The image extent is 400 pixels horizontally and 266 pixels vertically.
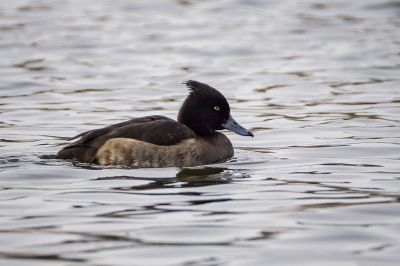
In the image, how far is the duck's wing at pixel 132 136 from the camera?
9.14 meters

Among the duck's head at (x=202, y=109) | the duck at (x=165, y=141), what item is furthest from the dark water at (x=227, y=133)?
the duck's head at (x=202, y=109)

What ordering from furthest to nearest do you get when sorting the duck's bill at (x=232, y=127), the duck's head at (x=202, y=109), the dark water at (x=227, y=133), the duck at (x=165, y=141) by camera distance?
the duck's bill at (x=232, y=127)
the duck's head at (x=202, y=109)
the duck at (x=165, y=141)
the dark water at (x=227, y=133)

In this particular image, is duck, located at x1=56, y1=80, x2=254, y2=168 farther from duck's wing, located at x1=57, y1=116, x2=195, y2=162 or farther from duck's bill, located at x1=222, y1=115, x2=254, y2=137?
duck's bill, located at x1=222, y1=115, x2=254, y2=137

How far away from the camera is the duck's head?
31.2 feet

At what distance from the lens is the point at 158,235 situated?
6.48 metres

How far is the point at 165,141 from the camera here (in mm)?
9141

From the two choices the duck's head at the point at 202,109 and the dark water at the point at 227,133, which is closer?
the dark water at the point at 227,133

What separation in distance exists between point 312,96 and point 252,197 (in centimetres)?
607

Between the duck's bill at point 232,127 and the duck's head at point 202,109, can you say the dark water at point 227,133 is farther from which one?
the duck's head at point 202,109

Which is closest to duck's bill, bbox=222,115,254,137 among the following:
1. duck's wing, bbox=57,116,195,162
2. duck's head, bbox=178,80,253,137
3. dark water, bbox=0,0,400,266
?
duck's head, bbox=178,80,253,137

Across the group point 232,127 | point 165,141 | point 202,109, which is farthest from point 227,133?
point 165,141

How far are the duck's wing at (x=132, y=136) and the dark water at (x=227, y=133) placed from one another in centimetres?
17

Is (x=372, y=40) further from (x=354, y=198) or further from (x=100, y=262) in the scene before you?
(x=100, y=262)

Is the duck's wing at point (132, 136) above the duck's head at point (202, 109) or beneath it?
beneath
